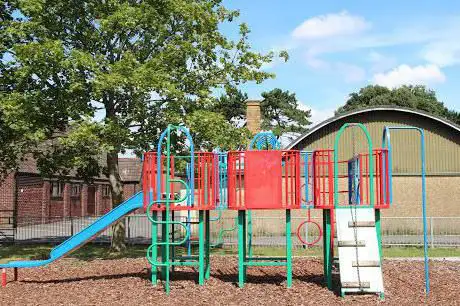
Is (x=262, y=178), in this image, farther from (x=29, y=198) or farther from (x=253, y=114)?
(x=29, y=198)

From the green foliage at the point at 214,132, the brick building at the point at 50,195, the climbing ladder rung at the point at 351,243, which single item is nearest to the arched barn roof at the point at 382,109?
the green foliage at the point at 214,132

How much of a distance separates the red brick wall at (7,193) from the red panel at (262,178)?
25.1 metres

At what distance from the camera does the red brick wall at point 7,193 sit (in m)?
32.2

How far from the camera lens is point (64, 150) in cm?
1750

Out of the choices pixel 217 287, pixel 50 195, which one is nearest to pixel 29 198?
pixel 50 195

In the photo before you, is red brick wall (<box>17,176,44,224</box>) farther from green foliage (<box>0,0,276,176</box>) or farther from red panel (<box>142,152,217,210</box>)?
red panel (<box>142,152,217,210</box>)

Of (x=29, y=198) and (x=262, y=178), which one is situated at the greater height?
(x=262, y=178)

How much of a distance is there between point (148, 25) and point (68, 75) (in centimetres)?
265

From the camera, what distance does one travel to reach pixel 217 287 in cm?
1066

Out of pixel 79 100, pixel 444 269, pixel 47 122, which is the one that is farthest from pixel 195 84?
pixel 444 269

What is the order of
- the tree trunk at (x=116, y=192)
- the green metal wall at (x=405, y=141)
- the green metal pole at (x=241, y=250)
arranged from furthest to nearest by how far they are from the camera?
the green metal wall at (x=405, y=141), the tree trunk at (x=116, y=192), the green metal pole at (x=241, y=250)

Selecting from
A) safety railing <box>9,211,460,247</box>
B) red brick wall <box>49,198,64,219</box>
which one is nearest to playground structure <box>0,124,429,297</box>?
safety railing <box>9,211,460,247</box>

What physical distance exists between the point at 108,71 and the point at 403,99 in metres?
48.9

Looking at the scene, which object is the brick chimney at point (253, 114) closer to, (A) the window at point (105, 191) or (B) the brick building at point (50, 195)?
(B) the brick building at point (50, 195)
